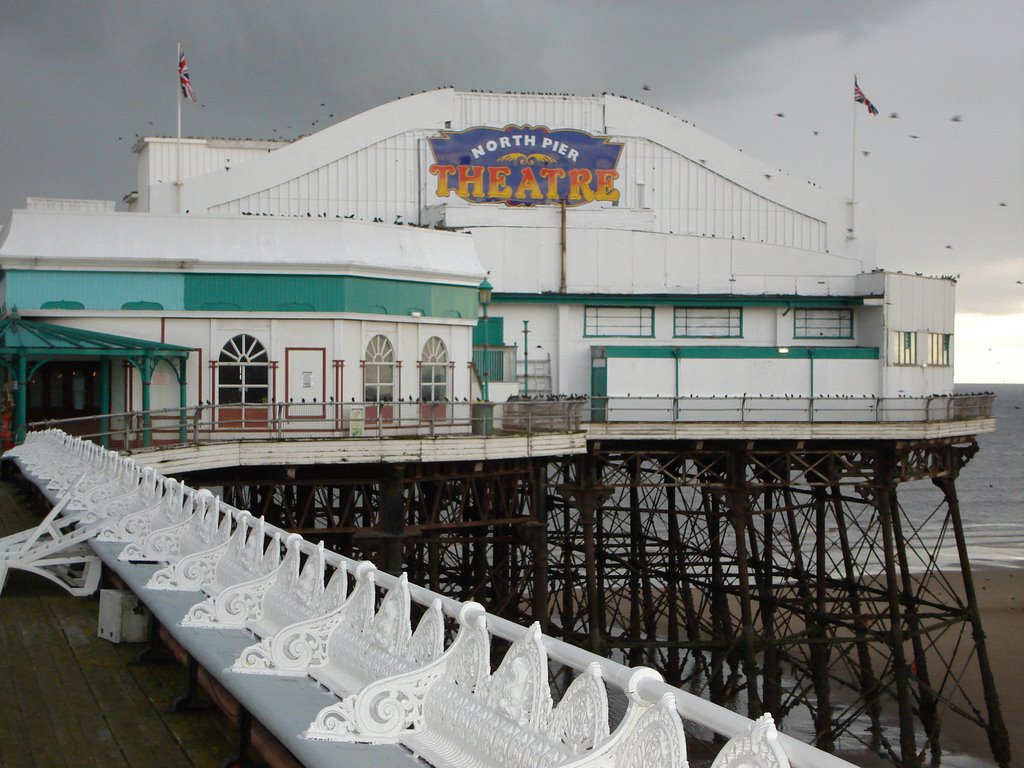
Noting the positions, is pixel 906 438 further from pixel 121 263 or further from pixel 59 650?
pixel 59 650

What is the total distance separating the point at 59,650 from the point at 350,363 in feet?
60.3

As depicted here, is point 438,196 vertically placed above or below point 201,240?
above

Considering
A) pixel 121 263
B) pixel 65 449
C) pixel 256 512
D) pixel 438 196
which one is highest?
pixel 438 196

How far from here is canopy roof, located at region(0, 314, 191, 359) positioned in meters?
24.7

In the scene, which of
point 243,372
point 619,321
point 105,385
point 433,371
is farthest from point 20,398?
point 619,321

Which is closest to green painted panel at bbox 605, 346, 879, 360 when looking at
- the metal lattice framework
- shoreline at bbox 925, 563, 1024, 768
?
the metal lattice framework

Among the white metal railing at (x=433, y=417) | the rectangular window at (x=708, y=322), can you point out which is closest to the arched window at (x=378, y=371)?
the white metal railing at (x=433, y=417)

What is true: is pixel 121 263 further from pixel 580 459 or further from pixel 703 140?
pixel 703 140

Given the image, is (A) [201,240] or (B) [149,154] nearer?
(A) [201,240]

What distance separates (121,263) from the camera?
28.3m

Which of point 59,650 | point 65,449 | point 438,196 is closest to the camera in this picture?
point 59,650

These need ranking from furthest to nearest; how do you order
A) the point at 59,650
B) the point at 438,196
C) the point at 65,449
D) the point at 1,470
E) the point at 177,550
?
the point at 438,196, the point at 1,470, the point at 65,449, the point at 177,550, the point at 59,650

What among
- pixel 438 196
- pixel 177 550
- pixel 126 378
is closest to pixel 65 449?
pixel 126 378

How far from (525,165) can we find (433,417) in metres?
19.2
